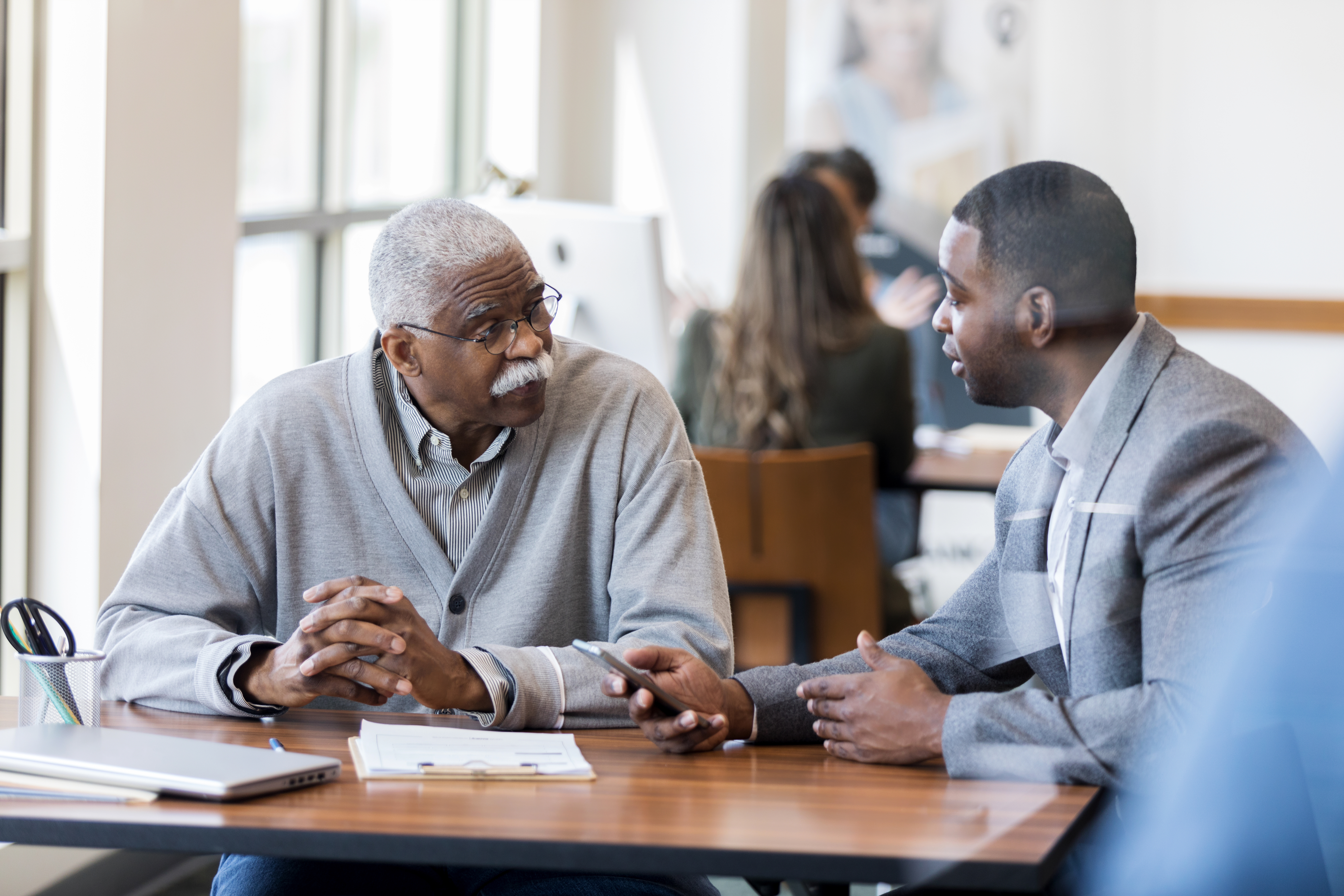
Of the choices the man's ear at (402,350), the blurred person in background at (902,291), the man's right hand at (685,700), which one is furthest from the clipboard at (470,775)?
the blurred person in background at (902,291)

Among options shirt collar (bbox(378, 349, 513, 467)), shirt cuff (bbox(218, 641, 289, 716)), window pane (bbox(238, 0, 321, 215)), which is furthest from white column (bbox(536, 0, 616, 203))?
shirt cuff (bbox(218, 641, 289, 716))

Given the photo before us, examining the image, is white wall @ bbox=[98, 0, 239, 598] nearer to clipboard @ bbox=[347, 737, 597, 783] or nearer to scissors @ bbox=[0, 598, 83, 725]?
scissors @ bbox=[0, 598, 83, 725]

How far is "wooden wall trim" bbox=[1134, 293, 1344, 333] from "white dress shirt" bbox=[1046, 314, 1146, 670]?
2.97 meters

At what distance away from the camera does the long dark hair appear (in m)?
2.93

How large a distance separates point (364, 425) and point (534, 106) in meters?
3.14

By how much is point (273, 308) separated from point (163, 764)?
99.2 inches

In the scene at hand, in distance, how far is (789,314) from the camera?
2.93 metres

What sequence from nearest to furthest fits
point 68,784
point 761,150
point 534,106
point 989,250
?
1. point 68,784
2. point 989,250
3. point 534,106
4. point 761,150

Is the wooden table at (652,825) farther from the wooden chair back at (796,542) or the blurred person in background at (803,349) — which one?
the blurred person in background at (803,349)

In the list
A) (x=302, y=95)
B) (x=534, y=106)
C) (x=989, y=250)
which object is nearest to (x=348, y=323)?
(x=302, y=95)

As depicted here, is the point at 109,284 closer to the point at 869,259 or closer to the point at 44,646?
the point at 44,646

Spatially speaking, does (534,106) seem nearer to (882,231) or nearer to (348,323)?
(348,323)

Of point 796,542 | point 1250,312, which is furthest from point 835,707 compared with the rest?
point 1250,312

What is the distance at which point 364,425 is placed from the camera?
1594 mm
